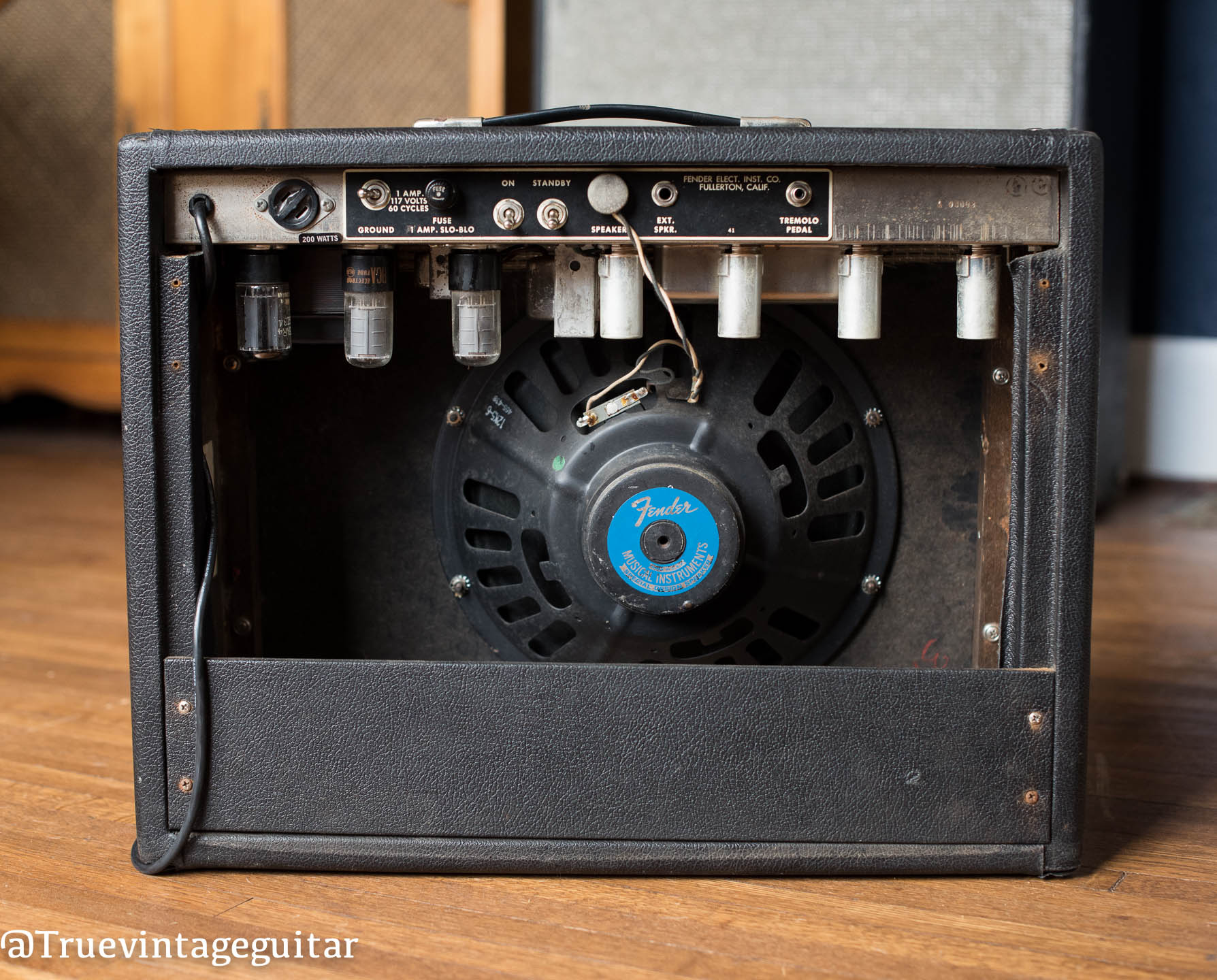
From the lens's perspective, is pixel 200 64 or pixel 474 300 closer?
pixel 474 300

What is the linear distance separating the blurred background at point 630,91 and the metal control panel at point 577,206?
1.40 m

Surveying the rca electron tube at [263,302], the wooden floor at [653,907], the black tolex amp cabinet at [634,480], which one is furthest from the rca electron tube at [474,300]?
the wooden floor at [653,907]

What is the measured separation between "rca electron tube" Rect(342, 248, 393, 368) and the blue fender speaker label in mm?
232

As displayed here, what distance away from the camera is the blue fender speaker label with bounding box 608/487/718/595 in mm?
1048

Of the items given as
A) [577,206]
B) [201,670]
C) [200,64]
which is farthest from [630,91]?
[201,670]

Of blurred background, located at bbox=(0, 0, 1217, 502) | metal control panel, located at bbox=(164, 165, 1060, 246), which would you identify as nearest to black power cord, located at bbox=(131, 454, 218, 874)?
metal control panel, located at bbox=(164, 165, 1060, 246)

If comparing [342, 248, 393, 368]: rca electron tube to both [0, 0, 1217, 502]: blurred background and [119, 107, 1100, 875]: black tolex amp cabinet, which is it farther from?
[0, 0, 1217, 502]: blurred background

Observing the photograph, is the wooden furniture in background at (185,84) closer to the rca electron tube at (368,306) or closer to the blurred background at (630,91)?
the blurred background at (630,91)

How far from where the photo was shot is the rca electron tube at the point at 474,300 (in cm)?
101

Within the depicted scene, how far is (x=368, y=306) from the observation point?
1.02 meters

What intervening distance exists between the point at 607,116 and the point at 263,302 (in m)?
0.31

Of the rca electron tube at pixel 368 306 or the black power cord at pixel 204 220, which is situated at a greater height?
the black power cord at pixel 204 220

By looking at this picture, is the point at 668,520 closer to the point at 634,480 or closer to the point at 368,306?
the point at 634,480

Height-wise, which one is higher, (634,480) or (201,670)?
(634,480)
